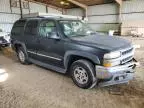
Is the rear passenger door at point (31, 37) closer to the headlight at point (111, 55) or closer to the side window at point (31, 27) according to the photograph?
the side window at point (31, 27)

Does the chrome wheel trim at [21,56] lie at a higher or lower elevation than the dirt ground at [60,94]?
higher

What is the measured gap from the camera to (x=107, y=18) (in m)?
15.8

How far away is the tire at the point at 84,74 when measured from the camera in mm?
3371

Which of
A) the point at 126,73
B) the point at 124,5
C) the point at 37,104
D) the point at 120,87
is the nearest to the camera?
the point at 37,104

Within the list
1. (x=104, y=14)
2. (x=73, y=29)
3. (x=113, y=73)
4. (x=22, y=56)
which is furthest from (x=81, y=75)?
(x=104, y=14)

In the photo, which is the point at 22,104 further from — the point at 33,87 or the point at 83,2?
the point at 83,2

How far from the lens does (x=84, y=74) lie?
11.6 ft

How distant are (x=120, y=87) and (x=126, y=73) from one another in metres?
0.57

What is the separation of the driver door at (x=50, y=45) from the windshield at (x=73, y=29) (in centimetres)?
25

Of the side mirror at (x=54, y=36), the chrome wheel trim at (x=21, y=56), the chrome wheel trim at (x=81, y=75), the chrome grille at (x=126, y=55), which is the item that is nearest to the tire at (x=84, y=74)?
the chrome wheel trim at (x=81, y=75)

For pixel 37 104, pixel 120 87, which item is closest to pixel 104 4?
pixel 120 87

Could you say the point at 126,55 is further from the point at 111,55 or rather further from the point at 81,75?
the point at 81,75

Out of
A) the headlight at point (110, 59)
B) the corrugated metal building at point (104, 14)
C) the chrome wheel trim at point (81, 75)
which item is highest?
the corrugated metal building at point (104, 14)

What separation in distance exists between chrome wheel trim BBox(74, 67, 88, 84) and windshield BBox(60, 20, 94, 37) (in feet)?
3.14
